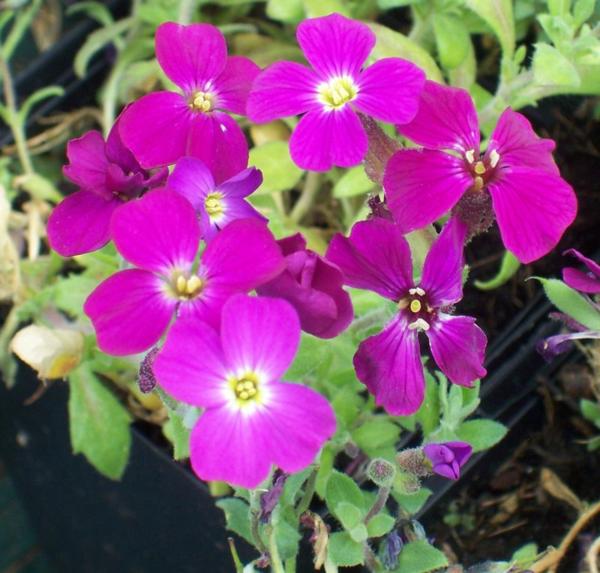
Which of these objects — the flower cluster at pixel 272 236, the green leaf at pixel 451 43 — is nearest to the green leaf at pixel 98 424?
the flower cluster at pixel 272 236

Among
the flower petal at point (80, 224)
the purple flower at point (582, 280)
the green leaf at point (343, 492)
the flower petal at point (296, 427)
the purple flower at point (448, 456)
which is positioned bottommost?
the green leaf at point (343, 492)

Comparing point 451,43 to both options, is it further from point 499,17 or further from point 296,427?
point 296,427

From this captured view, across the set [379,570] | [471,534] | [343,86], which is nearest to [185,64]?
[343,86]

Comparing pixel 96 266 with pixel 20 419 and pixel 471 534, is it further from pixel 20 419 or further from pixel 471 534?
pixel 471 534

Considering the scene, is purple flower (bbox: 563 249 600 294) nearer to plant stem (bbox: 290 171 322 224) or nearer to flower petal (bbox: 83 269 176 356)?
flower petal (bbox: 83 269 176 356)

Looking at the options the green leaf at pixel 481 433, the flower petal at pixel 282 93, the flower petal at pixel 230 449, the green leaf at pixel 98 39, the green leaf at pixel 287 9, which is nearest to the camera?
the flower petal at pixel 230 449

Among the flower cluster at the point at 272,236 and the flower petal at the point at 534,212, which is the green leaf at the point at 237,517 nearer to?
the flower cluster at the point at 272,236

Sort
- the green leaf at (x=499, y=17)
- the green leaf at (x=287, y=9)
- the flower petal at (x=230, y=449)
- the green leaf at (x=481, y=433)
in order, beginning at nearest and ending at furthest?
the flower petal at (x=230, y=449)
the green leaf at (x=481, y=433)
the green leaf at (x=499, y=17)
the green leaf at (x=287, y=9)

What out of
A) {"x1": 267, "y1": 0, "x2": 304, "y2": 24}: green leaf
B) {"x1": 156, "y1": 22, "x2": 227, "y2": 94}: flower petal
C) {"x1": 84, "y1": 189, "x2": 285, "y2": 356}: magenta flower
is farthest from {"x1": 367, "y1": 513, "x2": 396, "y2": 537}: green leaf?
{"x1": 267, "y1": 0, "x2": 304, "y2": 24}: green leaf
